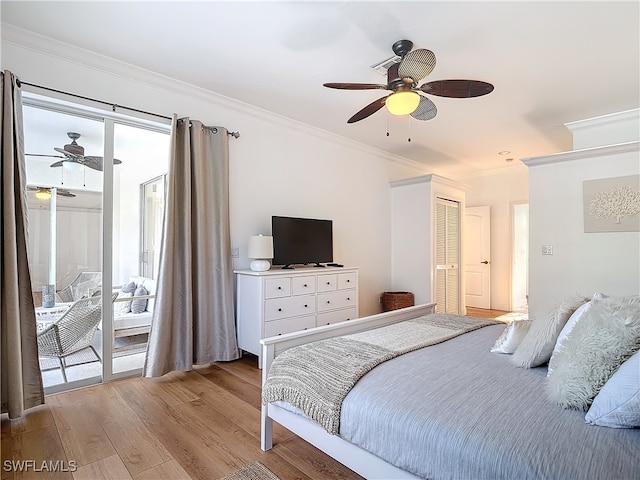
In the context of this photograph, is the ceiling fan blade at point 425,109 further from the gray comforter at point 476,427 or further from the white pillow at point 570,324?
the gray comforter at point 476,427

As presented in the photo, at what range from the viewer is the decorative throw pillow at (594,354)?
121 cm

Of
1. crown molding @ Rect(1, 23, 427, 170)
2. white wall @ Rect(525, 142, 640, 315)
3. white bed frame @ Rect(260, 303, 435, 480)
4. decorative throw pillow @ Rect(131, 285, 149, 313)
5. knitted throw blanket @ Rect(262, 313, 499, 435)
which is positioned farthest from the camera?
white wall @ Rect(525, 142, 640, 315)

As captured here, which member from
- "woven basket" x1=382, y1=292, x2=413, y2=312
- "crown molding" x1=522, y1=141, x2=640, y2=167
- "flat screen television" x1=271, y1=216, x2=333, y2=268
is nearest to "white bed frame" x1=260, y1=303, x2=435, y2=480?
"flat screen television" x1=271, y1=216, x2=333, y2=268

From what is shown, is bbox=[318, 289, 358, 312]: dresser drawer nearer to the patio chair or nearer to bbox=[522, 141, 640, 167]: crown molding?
the patio chair

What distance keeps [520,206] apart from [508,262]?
111 centimetres

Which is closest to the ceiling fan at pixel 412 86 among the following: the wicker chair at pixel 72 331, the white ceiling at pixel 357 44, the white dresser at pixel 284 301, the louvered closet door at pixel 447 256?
the white ceiling at pixel 357 44

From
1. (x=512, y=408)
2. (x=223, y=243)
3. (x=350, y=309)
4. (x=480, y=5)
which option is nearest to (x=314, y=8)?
(x=480, y=5)

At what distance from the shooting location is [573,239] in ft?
12.9

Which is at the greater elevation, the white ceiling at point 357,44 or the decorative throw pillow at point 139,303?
the white ceiling at point 357,44

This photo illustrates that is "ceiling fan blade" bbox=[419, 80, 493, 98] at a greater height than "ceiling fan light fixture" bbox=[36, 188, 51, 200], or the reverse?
"ceiling fan blade" bbox=[419, 80, 493, 98]

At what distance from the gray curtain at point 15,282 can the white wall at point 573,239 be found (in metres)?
4.89

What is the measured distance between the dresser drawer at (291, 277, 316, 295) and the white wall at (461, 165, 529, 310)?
4300 millimetres

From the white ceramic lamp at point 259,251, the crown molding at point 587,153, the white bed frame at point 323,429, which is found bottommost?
the white bed frame at point 323,429

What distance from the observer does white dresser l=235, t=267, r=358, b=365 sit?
10.9ft
